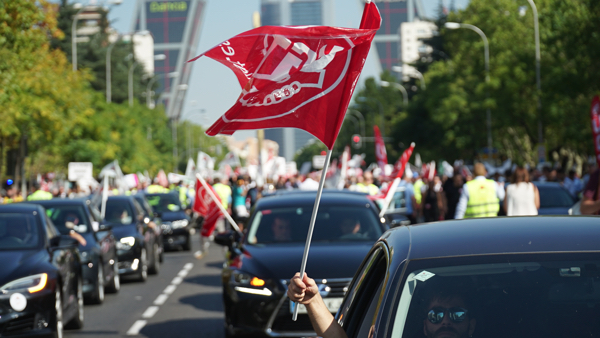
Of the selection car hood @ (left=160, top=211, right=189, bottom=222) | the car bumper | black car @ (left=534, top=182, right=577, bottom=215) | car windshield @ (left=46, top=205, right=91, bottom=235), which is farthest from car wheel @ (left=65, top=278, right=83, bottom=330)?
car hood @ (left=160, top=211, right=189, bottom=222)

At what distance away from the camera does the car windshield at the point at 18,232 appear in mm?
9859

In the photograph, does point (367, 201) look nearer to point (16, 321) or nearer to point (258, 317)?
point (258, 317)

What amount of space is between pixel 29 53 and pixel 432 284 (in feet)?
57.1

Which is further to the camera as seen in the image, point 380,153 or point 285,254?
point 380,153

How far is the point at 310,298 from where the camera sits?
12.4 feet

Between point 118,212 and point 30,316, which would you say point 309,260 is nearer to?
point 30,316

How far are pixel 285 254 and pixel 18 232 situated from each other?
3005mm

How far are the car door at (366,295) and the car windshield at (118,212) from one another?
549 inches

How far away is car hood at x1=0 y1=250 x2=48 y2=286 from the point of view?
29.0ft

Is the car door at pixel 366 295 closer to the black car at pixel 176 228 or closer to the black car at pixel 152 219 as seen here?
the black car at pixel 152 219

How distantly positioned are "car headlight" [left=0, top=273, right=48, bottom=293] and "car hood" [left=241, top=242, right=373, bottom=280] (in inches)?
74.2

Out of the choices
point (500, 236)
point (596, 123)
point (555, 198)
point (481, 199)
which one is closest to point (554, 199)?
point (555, 198)

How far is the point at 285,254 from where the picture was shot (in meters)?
8.93

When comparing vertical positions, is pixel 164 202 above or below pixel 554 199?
below
